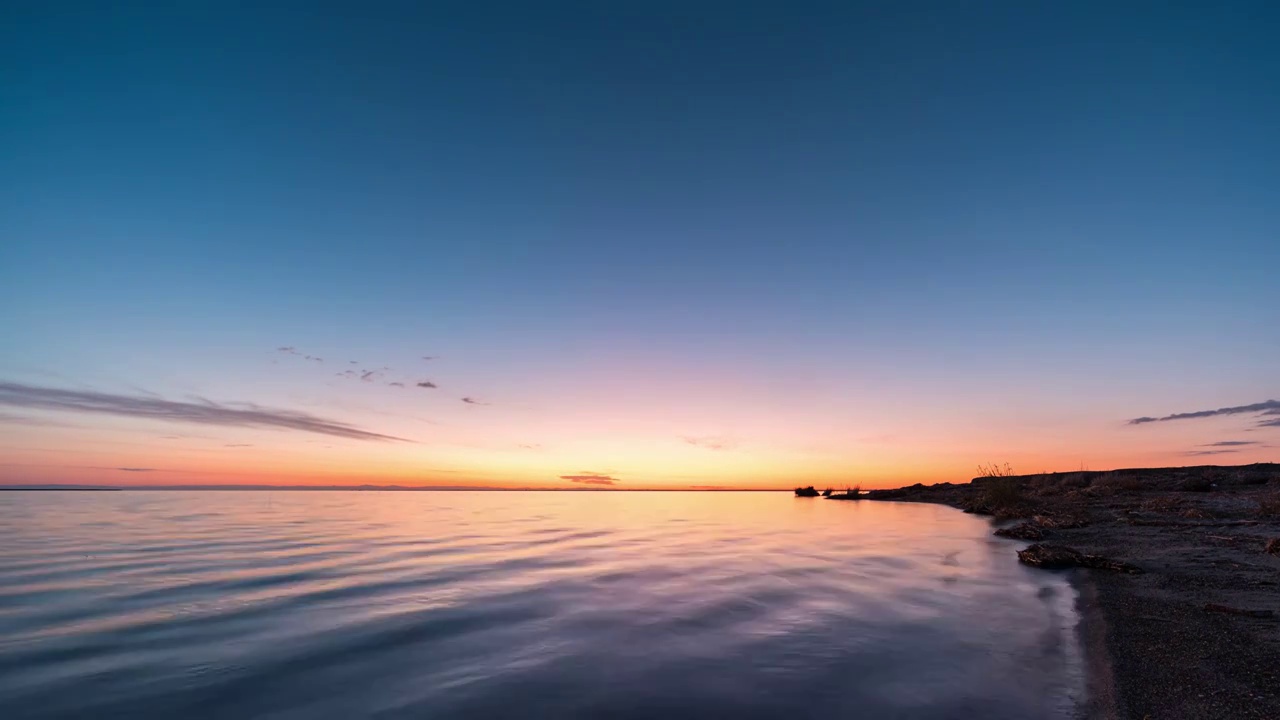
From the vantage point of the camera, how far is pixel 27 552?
18.9 meters

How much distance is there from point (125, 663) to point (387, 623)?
358 cm

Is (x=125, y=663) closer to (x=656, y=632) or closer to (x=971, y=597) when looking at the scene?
(x=656, y=632)

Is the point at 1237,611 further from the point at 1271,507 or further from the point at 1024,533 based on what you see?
the point at 1271,507

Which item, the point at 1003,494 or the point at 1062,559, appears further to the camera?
the point at 1003,494

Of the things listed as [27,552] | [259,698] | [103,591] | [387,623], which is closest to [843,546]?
[387,623]

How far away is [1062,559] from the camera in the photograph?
616 inches

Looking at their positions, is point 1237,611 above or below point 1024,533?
above

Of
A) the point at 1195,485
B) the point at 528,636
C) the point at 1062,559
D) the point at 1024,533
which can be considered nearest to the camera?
the point at 528,636

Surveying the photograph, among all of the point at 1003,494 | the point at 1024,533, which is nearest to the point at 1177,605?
the point at 1024,533

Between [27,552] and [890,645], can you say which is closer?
[890,645]

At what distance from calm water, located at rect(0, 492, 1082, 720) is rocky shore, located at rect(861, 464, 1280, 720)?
68 cm

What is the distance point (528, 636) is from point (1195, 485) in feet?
157

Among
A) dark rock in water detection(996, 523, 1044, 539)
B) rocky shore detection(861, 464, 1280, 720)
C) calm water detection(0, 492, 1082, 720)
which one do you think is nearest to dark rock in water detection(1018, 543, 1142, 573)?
rocky shore detection(861, 464, 1280, 720)

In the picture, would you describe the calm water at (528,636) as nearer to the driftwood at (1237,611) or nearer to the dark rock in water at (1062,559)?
the dark rock in water at (1062,559)
